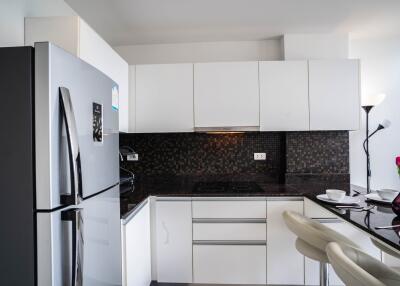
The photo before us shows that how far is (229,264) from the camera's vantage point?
206 cm

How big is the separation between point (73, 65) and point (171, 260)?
179 centimetres

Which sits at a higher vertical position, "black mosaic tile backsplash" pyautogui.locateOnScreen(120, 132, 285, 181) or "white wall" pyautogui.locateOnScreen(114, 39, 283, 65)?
"white wall" pyautogui.locateOnScreen(114, 39, 283, 65)

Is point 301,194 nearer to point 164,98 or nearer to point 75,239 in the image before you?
point 164,98

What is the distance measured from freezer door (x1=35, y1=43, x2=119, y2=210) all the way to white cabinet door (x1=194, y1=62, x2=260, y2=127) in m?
1.49

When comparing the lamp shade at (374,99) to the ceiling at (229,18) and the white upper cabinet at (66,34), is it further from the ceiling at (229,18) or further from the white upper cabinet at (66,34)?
the white upper cabinet at (66,34)

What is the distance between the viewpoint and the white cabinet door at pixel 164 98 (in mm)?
2424

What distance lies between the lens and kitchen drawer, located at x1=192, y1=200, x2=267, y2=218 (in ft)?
6.79

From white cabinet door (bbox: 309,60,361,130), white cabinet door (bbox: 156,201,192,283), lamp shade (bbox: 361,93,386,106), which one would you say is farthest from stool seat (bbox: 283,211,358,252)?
lamp shade (bbox: 361,93,386,106)

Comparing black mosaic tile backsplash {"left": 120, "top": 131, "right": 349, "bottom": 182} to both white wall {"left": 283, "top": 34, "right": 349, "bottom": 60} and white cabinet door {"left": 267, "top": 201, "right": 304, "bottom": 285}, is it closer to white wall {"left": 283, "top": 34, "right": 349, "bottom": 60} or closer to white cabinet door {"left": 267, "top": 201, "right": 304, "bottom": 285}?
white cabinet door {"left": 267, "top": 201, "right": 304, "bottom": 285}

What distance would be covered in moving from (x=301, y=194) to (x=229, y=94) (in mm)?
1163

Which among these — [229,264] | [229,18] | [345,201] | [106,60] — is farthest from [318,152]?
[106,60]

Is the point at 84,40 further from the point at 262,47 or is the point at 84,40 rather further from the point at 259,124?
the point at 262,47

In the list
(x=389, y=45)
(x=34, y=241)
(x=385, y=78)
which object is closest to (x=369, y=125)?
(x=385, y=78)

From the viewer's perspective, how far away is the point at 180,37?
2.57 m
